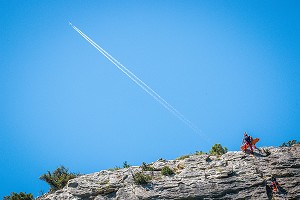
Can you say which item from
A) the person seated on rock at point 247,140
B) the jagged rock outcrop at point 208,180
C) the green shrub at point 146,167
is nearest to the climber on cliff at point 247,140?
the person seated on rock at point 247,140

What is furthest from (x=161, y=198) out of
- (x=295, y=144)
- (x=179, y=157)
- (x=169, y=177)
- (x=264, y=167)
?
(x=295, y=144)

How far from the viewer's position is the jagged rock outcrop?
23.4m

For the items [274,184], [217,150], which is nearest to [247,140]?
[217,150]

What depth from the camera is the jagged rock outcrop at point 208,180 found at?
23.4 meters

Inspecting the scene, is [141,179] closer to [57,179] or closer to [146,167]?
[146,167]

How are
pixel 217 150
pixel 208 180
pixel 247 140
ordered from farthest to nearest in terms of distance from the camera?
A: pixel 217 150, pixel 247 140, pixel 208 180

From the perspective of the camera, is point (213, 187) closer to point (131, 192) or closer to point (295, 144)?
point (131, 192)

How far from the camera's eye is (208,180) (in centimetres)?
2459

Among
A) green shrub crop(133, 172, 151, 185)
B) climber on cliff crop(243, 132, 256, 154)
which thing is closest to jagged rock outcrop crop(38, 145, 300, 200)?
green shrub crop(133, 172, 151, 185)

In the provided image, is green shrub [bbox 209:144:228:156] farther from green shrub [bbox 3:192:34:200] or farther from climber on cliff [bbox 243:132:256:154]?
green shrub [bbox 3:192:34:200]

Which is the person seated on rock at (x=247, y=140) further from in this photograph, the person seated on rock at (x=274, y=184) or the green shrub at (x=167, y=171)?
the green shrub at (x=167, y=171)

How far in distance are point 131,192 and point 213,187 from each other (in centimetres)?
804

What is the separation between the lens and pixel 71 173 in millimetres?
32156

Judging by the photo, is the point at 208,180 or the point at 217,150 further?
the point at 217,150
